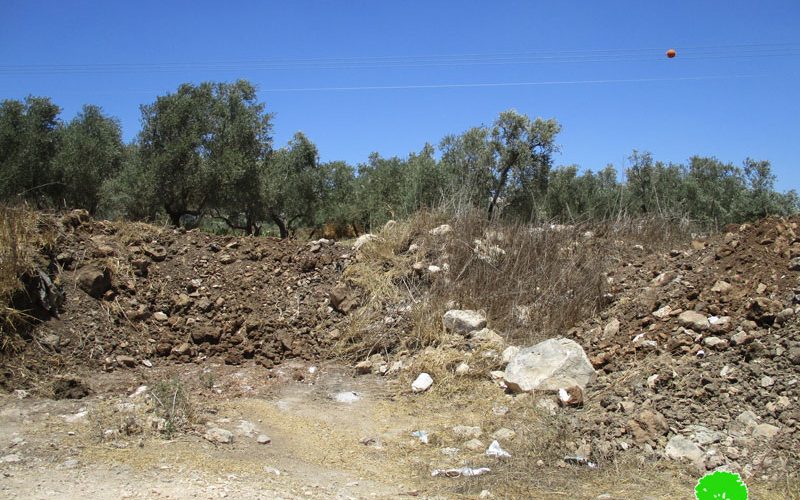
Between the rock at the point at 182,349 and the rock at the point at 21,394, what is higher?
the rock at the point at 182,349

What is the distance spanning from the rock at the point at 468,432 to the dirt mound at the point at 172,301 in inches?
90.0

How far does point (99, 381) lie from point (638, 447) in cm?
434

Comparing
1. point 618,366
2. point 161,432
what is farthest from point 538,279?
point 161,432

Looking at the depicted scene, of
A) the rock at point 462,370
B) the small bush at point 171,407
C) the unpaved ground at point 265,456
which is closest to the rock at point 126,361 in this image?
the unpaved ground at point 265,456

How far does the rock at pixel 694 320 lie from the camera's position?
5480 mm

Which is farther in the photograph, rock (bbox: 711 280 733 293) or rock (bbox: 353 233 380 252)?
rock (bbox: 353 233 380 252)

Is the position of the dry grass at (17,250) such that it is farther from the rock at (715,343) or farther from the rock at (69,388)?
the rock at (715,343)

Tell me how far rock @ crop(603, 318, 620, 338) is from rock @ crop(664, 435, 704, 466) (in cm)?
204

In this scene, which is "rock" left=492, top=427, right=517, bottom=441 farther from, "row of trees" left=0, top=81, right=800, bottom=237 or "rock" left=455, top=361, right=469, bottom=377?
"row of trees" left=0, top=81, right=800, bottom=237

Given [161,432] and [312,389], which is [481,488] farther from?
[312,389]

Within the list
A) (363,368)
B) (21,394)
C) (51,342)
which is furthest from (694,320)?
(51,342)

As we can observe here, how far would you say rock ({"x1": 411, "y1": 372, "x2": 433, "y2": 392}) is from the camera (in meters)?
5.71

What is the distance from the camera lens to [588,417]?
469 centimetres

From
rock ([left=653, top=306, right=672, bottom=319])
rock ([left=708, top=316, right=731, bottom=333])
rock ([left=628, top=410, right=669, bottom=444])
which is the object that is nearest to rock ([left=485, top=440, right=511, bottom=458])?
rock ([left=628, top=410, right=669, bottom=444])
